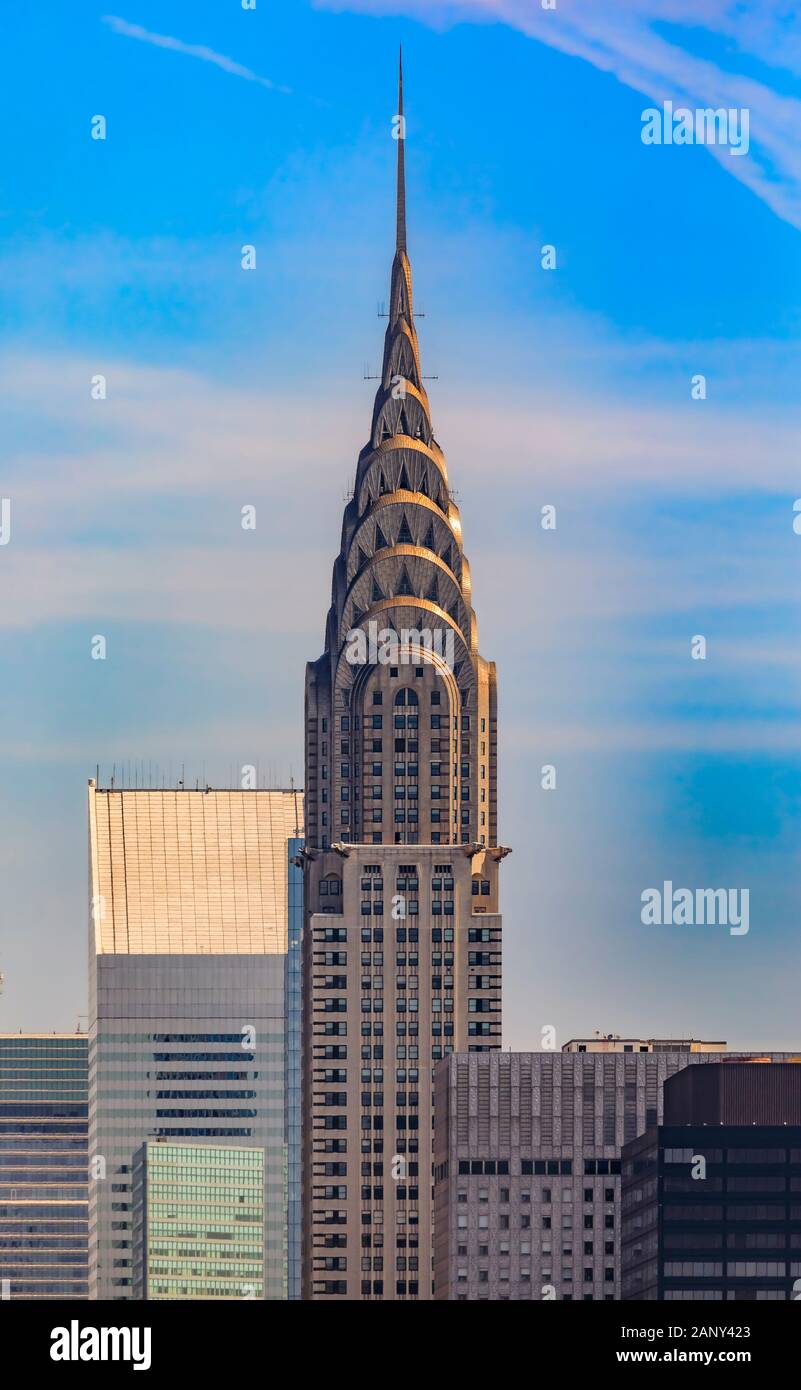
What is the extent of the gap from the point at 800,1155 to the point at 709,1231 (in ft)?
23.9
